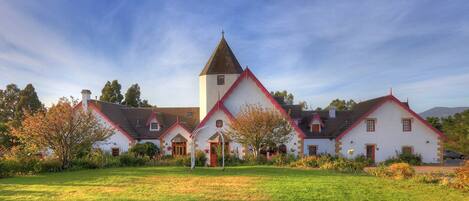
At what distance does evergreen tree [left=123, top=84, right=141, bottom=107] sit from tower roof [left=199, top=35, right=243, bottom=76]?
86.5ft

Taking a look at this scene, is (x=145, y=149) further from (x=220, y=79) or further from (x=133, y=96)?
(x=133, y=96)

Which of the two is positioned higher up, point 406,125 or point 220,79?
point 220,79

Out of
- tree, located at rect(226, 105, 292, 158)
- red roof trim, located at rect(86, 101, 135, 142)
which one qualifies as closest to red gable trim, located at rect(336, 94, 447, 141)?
tree, located at rect(226, 105, 292, 158)

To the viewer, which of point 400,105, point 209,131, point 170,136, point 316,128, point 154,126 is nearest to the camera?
point 400,105

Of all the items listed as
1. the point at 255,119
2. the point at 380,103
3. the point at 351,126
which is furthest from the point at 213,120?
the point at 380,103

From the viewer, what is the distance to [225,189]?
15305 mm

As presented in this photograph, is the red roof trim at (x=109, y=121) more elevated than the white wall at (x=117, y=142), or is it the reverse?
the red roof trim at (x=109, y=121)

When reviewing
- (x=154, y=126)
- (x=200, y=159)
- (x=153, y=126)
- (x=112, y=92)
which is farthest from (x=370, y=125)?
(x=112, y=92)

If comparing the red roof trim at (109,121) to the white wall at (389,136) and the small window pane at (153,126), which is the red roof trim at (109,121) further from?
the white wall at (389,136)

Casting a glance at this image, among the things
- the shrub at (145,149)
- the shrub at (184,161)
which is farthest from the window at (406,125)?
the shrub at (145,149)

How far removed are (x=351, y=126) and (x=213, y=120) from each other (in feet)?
39.2

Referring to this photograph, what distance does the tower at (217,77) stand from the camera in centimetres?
3781

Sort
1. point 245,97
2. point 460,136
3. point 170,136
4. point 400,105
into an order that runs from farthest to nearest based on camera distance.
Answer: point 170,136, point 245,97, point 400,105, point 460,136

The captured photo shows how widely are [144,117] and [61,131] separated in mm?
16203
